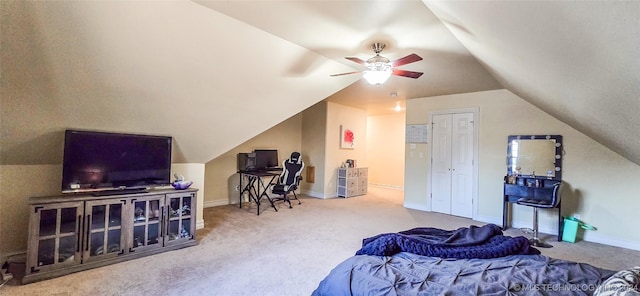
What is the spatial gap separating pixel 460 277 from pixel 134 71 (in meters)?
2.97

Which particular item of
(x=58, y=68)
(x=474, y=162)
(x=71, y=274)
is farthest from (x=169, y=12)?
(x=474, y=162)

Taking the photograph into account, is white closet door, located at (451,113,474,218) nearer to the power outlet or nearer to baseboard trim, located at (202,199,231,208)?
baseboard trim, located at (202,199,231,208)

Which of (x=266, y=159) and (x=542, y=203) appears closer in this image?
(x=542, y=203)

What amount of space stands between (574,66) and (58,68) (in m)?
3.72

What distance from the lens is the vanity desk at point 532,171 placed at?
3908 millimetres

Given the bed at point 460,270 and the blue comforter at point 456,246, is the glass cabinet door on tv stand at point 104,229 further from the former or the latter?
the blue comforter at point 456,246

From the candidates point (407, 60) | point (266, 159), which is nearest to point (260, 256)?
point (407, 60)

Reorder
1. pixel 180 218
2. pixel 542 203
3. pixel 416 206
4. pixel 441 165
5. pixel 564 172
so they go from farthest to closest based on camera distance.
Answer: pixel 416 206 → pixel 441 165 → pixel 564 172 → pixel 542 203 → pixel 180 218

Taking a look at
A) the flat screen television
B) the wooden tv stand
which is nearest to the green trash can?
the wooden tv stand

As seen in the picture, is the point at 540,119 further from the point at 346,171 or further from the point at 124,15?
the point at 124,15

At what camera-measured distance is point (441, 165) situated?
5289mm

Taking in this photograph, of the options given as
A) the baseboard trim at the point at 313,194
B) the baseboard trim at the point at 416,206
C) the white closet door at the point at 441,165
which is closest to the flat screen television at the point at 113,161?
the baseboard trim at the point at 313,194

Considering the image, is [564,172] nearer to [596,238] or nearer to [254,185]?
[596,238]

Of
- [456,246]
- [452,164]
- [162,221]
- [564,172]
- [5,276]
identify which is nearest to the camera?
[456,246]
